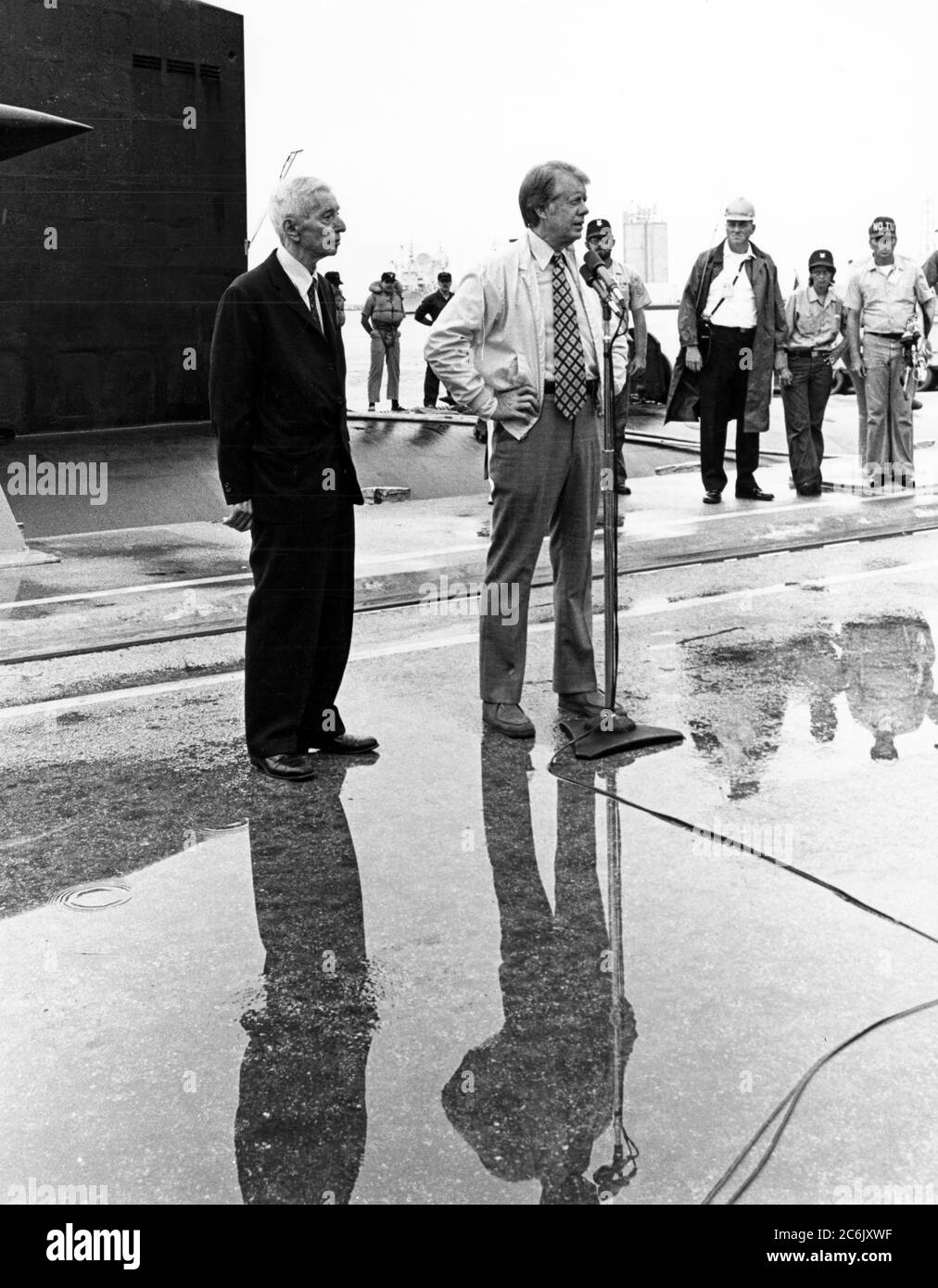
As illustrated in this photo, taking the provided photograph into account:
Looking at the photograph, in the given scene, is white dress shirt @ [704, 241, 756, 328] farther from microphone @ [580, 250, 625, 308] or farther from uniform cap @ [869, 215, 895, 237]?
microphone @ [580, 250, 625, 308]

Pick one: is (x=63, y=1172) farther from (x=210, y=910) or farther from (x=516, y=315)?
(x=516, y=315)

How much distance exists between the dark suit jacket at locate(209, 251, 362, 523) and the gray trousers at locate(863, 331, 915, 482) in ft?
27.2

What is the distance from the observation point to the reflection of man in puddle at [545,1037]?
2.96m

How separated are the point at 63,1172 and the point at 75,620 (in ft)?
17.9

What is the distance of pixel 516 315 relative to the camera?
5.66 meters

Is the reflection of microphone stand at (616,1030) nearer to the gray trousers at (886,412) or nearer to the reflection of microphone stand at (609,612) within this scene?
the reflection of microphone stand at (609,612)

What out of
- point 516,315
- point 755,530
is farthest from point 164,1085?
point 755,530

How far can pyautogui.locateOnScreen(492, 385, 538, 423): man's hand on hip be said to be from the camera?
5.59m

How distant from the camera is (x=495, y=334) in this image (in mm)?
5703

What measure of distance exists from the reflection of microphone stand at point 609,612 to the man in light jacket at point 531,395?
0.10 metres
